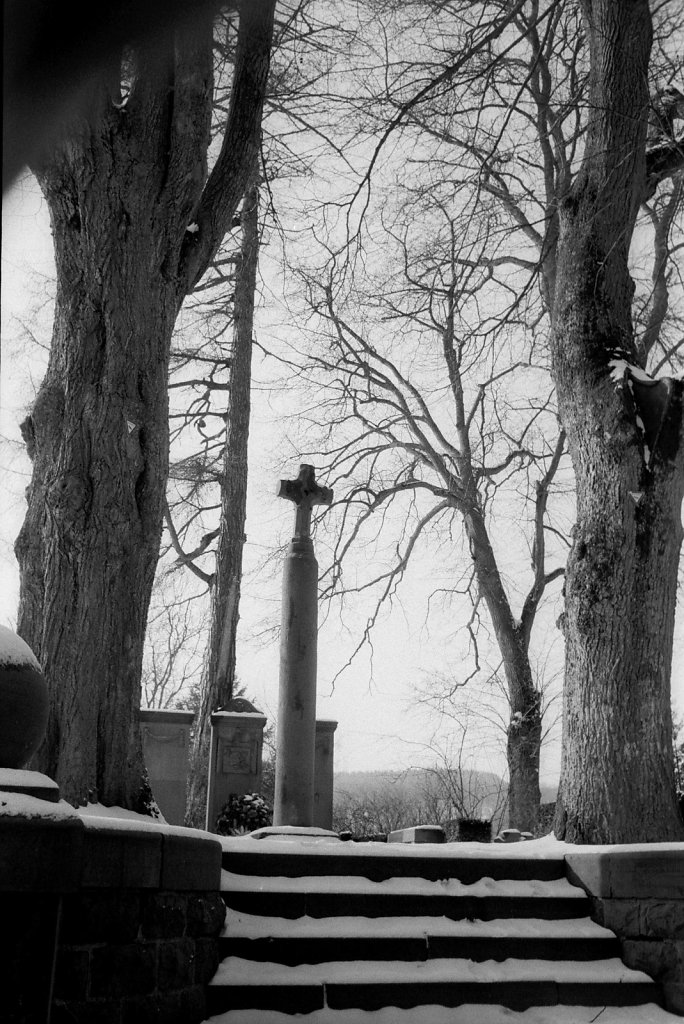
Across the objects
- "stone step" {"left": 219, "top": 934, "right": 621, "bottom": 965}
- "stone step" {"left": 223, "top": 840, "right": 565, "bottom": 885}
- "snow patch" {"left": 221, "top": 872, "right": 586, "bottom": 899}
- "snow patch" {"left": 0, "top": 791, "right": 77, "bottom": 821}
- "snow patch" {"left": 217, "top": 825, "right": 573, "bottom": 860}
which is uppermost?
"snow patch" {"left": 0, "top": 791, "right": 77, "bottom": 821}

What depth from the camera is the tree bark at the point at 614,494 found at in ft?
23.8

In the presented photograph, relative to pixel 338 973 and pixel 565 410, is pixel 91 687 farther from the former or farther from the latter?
pixel 565 410

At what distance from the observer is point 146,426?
7.67m

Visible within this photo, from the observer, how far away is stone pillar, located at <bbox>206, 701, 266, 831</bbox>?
12.8 m

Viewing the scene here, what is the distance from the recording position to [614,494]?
25.5 feet

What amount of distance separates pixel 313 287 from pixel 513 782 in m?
8.77

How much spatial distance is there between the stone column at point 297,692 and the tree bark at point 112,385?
63.2 inches

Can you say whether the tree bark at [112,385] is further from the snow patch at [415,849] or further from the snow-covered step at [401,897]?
the snow-covered step at [401,897]

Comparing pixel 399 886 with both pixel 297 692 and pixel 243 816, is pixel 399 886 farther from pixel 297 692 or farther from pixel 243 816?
pixel 243 816

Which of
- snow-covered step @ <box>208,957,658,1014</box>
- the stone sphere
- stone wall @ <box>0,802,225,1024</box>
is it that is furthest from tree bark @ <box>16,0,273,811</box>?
the stone sphere

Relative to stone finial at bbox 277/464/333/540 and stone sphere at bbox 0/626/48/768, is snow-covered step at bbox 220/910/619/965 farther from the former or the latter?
stone finial at bbox 277/464/333/540

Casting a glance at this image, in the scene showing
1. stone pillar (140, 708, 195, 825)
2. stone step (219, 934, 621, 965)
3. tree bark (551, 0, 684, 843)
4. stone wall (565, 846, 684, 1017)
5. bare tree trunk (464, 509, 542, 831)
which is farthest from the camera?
bare tree trunk (464, 509, 542, 831)

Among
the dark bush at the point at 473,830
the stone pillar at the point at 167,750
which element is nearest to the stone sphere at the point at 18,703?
the stone pillar at the point at 167,750

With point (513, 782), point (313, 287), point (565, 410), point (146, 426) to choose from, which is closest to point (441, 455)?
point (313, 287)
